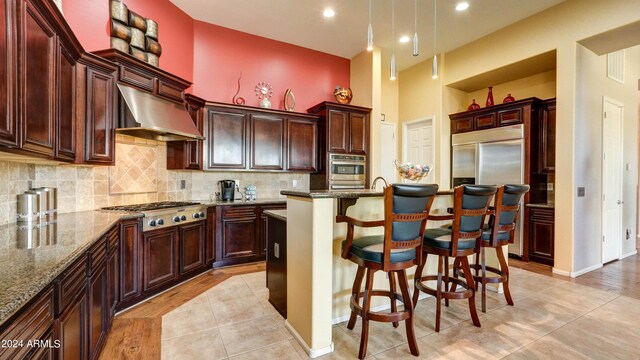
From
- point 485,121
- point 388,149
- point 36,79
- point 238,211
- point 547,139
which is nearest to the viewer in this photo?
point 36,79

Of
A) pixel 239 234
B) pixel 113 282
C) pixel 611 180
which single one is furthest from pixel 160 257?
pixel 611 180

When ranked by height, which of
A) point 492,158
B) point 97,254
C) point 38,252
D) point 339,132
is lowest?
point 97,254

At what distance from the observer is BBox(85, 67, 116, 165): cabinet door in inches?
103

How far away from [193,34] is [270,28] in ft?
3.72

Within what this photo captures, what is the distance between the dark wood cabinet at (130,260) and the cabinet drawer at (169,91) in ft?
4.86

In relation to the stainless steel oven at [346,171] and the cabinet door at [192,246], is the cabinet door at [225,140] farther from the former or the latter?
the stainless steel oven at [346,171]

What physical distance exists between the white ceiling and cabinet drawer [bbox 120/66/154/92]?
57.3 inches

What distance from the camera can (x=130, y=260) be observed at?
8.91ft

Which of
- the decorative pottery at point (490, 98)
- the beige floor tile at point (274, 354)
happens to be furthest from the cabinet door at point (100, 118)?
the decorative pottery at point (490, 98)

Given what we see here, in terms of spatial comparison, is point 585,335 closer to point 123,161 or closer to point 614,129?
point 614,129

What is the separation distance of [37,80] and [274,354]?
7.61 ft

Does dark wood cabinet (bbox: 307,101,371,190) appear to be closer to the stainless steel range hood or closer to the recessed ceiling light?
the recessed ceiling light

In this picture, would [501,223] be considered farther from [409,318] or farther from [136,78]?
[136,78]

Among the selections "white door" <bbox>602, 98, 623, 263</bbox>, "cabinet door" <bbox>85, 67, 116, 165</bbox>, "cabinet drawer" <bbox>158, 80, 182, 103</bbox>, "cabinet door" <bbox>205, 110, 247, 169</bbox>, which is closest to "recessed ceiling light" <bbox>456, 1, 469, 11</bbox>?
"white door" <bbox>602, 98, 623, 263</bbox>
